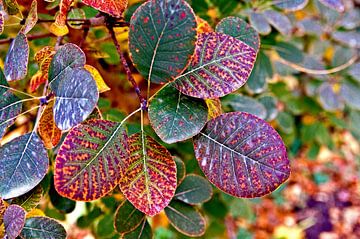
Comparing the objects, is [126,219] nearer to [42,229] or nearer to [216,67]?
[42,229]

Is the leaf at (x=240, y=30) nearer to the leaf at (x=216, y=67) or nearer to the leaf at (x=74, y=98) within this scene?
the leaf at (x=216, y=67)

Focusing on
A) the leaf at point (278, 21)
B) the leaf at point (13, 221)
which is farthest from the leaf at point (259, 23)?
the leaf at point (13, 221)

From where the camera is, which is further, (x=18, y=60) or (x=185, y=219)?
(x=185, y=219)

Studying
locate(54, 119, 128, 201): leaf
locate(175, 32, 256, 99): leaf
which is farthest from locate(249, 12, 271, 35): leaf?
locate(54, 119, 128, 201): leaf

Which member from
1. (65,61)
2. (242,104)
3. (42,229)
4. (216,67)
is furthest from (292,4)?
(42,229)

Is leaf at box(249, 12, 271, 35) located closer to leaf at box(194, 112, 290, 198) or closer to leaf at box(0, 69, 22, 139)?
leaf at box(194, 112, 290, 198)

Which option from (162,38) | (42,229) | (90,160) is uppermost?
(162,38)

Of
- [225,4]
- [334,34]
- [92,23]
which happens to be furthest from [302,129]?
[92,23]
